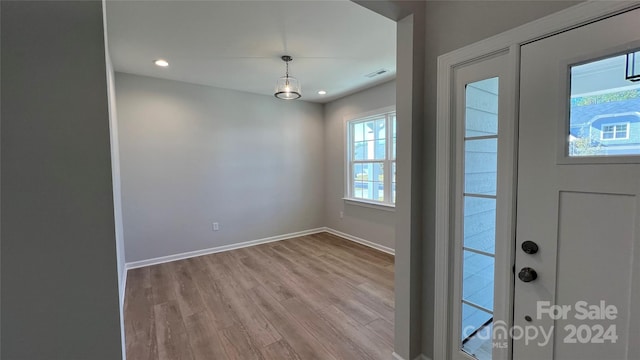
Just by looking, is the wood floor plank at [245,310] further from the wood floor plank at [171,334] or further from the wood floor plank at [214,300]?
the wood floor plank at [171,334]

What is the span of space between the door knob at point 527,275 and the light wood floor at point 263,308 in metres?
1.16

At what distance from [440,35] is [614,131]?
0.97 m

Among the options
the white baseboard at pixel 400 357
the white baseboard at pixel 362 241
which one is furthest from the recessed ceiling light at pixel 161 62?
the white baseboard at pixel 362 241

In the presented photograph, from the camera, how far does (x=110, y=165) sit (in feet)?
2.92

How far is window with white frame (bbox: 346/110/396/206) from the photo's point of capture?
163 inches

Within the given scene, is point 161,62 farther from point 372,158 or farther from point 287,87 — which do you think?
point 372,158

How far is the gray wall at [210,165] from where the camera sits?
356cm

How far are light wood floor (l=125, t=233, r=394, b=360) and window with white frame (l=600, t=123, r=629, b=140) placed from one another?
1.84 m

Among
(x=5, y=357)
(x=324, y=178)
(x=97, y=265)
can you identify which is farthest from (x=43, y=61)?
(x=324, y=178)

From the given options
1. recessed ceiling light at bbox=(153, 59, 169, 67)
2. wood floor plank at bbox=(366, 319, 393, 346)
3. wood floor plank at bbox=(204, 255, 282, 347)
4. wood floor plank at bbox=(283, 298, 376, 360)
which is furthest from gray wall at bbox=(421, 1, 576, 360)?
recessed ceiling light at bbox=(153, 59, 169, 67)

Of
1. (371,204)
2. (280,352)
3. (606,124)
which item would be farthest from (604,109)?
(371,204)

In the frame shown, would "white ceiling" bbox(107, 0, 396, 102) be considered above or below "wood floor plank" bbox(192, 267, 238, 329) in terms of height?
above

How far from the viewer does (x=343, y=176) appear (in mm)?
4949

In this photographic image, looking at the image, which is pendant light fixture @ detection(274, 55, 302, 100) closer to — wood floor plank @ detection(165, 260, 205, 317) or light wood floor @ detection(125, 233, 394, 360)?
light wood floor @ detection(125, 233, 394, 360)
